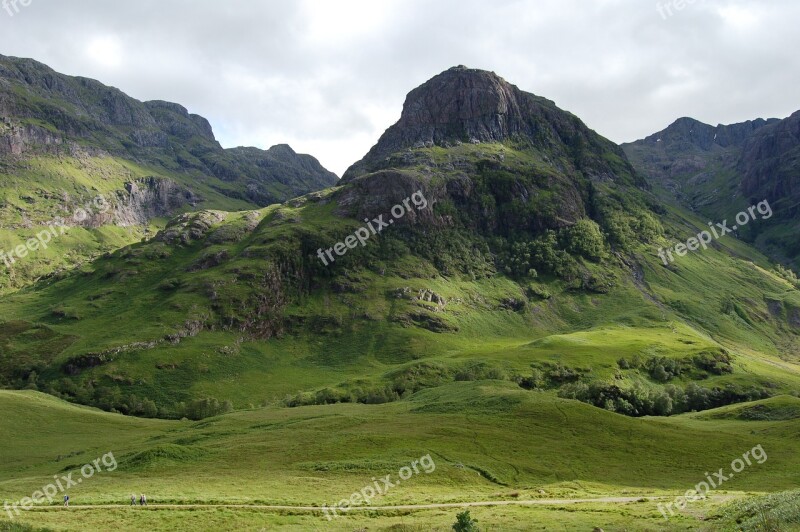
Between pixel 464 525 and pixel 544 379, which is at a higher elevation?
pixel 464 525

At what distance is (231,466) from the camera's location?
86.5 m

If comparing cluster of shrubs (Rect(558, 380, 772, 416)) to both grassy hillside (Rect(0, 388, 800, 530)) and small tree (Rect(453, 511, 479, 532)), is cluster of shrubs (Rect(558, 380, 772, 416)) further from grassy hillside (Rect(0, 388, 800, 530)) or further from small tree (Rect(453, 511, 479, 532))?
small tree (Rect(453, 511, 479, 532))

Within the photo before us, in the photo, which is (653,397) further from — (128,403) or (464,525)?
(128,403)

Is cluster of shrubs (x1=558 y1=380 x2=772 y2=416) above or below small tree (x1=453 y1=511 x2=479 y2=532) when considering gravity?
below

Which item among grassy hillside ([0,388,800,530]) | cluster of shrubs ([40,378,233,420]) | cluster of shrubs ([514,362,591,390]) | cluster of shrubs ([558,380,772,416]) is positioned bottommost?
cluster of shrubs ([558,380,772,416])

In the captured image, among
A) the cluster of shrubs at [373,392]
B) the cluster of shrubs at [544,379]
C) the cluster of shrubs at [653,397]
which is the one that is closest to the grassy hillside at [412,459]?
the cluster of shrubs at [653,397]

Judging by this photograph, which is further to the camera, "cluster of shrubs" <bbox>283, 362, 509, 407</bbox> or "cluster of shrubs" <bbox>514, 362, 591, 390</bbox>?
"cluster of shrubs" <bbox>514, 362, 591, 390</bbox>

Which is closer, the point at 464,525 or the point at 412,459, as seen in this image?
the point at 464,525

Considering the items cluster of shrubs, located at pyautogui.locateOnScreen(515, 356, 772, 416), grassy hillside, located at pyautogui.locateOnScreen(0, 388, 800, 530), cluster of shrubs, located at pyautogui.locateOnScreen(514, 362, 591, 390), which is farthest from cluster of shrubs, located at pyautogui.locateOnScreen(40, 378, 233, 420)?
cluster of shrubs, located at pyautogui.locateOnScreen(515, 356, 772, 416)

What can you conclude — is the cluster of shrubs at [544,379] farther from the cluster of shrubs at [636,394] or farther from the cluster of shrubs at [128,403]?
the cluster of shrubs at [128,403]

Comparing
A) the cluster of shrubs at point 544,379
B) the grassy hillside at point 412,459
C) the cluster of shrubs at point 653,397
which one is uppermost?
the grassy hillside at point 412,459

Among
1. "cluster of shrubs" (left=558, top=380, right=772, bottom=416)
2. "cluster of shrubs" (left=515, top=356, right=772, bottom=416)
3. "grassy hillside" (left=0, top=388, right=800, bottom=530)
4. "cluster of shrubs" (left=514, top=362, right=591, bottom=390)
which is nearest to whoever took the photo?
"grassy hillside" (left=0, top=388, right=800, bottom=530)

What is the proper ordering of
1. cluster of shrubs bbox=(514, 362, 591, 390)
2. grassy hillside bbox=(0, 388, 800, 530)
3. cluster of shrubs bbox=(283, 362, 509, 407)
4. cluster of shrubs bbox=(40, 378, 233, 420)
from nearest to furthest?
1. grassy hillside bbox=(0, 388, 800, 530)
2. cluster of shrubs bbox=(283, 362, 509, 407)
3. cluster of shrubs bbox=(40, 378, 233, 420)
4. cluster of shrubs bbox=(514, 362, 591, 390)

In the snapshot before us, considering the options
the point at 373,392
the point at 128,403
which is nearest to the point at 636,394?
the point at 373,392
